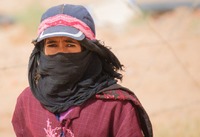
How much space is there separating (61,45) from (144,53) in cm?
418

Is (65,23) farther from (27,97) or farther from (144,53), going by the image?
(144,53)

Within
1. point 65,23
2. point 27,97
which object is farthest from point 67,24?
point 27,97

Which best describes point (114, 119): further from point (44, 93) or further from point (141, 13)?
point (141, 13)

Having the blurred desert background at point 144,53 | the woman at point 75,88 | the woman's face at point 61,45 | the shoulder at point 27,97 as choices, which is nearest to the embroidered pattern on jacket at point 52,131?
the woman at point 75,88

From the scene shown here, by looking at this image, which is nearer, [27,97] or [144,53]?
[27,97]

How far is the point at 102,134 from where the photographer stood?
216cm

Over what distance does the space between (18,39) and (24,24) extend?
493 millimetres

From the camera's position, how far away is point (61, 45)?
6.98ft

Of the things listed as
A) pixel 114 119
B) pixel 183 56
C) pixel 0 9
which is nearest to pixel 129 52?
pixel 183 56

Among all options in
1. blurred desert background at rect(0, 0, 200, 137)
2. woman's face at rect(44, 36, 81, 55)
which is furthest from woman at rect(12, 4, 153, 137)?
blurred desert background at rect(0, 0, 200, 137)

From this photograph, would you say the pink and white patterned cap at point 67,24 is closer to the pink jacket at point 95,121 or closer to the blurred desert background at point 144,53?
the pink jacket at point 95,121

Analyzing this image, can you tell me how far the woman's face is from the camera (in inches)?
83.5

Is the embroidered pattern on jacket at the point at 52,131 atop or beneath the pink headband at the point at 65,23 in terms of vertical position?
beneath

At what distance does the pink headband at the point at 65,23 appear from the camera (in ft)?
6.95
